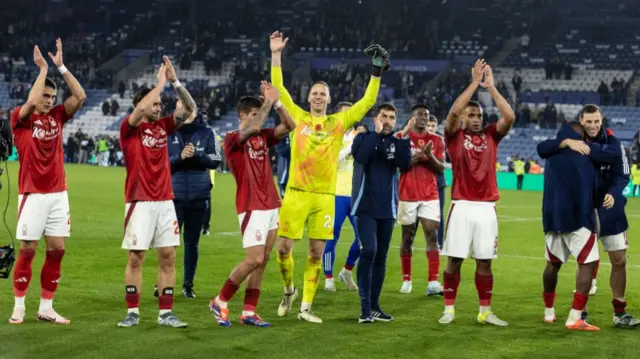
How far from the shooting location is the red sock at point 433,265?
39.5 feet

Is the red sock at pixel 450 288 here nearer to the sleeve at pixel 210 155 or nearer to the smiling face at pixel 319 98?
the smiling face at pixel 319 98

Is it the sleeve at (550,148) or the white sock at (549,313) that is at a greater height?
the sleeve at (550,148)

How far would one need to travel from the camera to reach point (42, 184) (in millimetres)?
9102

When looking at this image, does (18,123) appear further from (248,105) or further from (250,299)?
(250,299)

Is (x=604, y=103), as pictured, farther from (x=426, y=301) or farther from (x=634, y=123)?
(x=426, y=301)

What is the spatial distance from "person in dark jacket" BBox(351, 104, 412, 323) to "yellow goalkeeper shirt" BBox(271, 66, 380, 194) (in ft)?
0.71

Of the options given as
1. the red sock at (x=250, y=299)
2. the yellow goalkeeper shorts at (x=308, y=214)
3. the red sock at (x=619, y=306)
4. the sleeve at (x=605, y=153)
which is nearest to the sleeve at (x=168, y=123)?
the yellow goalkeeper shorts at (x=308, y=214)

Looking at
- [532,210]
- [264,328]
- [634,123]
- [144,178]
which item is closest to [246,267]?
[264,328]

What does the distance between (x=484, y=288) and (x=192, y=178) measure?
3.38 m

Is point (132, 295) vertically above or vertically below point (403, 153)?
below

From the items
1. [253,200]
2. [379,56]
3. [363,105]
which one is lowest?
[253,200]

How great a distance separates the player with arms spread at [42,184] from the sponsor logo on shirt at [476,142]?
3.53 m

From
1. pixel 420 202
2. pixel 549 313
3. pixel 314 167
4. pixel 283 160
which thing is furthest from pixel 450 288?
pixel 283 160

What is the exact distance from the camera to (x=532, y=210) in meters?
26.7
